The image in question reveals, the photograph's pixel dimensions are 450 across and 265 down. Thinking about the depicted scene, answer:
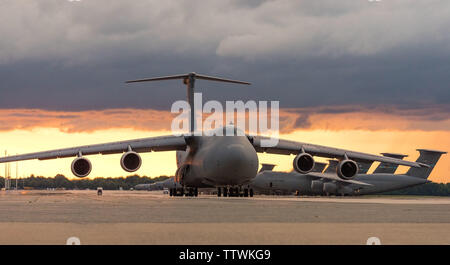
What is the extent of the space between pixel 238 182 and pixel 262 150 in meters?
7.01

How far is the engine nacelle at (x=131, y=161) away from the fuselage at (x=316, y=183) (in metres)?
28.6

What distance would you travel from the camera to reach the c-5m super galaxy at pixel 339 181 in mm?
67312

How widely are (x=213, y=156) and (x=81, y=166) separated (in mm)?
7843

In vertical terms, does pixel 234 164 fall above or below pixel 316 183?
below

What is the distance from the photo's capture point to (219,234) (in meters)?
11.9

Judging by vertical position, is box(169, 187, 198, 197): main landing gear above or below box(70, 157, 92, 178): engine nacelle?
above

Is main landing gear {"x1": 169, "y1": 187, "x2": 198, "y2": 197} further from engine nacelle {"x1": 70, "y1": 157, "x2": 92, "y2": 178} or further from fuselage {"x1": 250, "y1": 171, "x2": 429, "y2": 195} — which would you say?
fuselage {"x1": 250, "y1": 171, "x2": 429, "y2": 195}

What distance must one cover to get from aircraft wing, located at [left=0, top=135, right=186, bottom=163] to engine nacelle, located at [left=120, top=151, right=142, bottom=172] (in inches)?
62.3

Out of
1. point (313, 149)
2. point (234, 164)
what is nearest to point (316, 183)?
point (313, 149)

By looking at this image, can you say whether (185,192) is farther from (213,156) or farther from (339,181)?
(339,181)

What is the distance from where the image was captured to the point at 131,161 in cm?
3784

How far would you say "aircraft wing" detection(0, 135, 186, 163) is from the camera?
131ft

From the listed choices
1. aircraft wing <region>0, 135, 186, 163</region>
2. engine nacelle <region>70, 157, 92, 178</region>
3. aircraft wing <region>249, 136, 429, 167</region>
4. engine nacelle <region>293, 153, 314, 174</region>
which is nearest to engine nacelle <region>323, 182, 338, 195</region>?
aircraft wing <region>249, 136, 429, 167</region>
